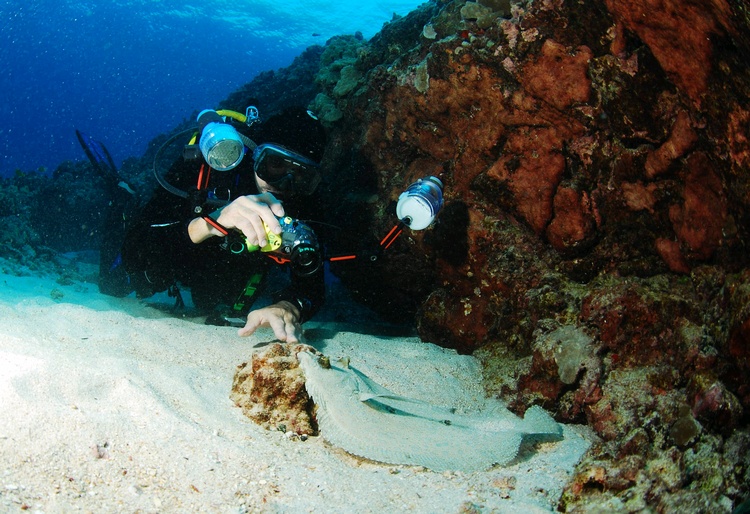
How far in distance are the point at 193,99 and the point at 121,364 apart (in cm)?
10742

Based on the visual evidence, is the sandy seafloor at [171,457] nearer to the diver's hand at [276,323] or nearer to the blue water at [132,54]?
the diver's hand at [276,323]

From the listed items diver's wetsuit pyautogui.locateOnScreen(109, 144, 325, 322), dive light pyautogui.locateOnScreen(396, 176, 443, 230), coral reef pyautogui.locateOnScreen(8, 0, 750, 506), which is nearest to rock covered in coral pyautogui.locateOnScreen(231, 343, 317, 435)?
coral reef pyautogui.locateOnScreen(8, 0, 750, 506)

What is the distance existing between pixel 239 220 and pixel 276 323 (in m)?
0.94

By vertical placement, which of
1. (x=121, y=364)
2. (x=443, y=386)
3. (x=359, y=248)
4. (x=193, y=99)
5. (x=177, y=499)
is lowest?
(x=177, y=499)

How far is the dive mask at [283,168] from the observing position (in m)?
3.79

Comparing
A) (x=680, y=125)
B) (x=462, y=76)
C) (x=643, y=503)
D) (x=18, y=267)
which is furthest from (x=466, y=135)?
(x=18, y=267)

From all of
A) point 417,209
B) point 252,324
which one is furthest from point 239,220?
point 417,209

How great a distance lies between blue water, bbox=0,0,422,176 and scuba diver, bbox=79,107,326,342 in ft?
144

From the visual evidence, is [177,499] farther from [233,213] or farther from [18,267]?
[18,267]

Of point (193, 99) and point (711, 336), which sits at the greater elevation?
point (193, 99)

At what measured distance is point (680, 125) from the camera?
2801 mm

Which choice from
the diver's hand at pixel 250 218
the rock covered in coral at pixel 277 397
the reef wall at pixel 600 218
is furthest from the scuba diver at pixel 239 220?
the reef wall at pixel 600 218

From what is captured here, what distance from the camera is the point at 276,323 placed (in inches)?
131

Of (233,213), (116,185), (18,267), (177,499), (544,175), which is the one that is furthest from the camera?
(116,185)
